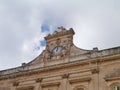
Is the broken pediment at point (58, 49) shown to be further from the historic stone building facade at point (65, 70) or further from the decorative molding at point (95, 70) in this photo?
the decorative molding at point (95, 70)

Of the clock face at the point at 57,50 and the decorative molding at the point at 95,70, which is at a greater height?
the clock face at the point at 57,50

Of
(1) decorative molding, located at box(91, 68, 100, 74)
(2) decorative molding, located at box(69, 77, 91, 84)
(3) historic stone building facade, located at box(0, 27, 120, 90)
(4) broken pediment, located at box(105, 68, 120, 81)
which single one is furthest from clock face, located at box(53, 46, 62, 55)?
(4) broken pediment, located at box(105, 68, 120, 81)

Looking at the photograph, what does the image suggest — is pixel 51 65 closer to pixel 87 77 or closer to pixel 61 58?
pixel 61 58

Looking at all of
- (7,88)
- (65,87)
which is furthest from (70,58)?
(7,88)

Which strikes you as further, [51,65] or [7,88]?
[7,88]

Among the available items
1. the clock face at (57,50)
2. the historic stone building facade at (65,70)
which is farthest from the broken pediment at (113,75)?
the clock face at (57,50)

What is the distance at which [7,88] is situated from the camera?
30641mm

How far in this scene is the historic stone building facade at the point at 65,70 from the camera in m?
25.3

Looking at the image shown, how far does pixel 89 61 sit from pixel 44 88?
4996 mm

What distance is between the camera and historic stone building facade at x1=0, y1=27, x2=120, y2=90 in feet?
83.2

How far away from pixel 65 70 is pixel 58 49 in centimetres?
273

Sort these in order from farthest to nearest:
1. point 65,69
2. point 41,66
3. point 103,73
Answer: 1. point 41,66
2. point 65,69
3. point 103,73

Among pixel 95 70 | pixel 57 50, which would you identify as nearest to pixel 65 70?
pixel 57 50

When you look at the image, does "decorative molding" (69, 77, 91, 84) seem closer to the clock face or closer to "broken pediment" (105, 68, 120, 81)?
"broken pediment" (105, 68, 120, 81)
